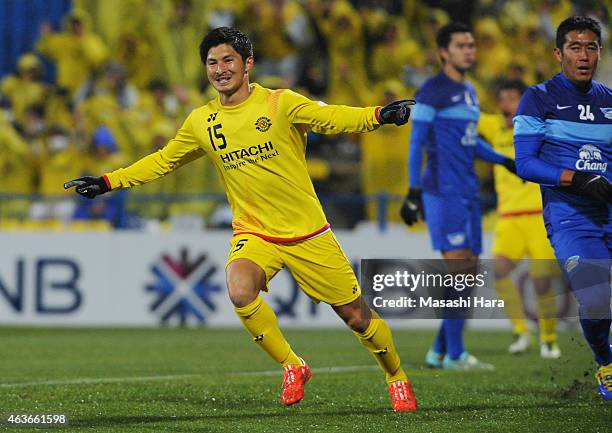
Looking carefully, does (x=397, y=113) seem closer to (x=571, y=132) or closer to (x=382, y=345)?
(x=571, y=132)

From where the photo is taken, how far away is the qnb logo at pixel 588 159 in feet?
25.0

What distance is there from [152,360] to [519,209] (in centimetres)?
387

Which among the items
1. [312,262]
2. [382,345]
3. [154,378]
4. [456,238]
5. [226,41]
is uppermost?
[226,41]

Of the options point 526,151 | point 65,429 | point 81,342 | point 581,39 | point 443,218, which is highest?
point 581,39

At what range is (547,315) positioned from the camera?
41.1 feet

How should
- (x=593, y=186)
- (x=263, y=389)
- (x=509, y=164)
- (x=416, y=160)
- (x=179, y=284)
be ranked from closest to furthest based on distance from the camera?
(x=593, y=186)
(x=263, y=389)
(x=416, y=160)
(x=509, y=164)
(x=179, y=284)

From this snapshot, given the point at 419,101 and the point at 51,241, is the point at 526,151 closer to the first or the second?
the point at 419,101

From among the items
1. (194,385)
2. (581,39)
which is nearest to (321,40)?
(194,385)

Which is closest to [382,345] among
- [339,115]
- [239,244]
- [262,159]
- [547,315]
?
[239,244]

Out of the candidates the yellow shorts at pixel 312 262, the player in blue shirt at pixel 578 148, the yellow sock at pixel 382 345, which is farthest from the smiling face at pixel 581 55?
the yellow sock at pixel 382 345

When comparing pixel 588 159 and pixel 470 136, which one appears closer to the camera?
pixel 588 159

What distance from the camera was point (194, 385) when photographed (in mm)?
9375

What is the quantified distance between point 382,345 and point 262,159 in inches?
52.3

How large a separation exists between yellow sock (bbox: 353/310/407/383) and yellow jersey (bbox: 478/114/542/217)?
4939 millimetres
